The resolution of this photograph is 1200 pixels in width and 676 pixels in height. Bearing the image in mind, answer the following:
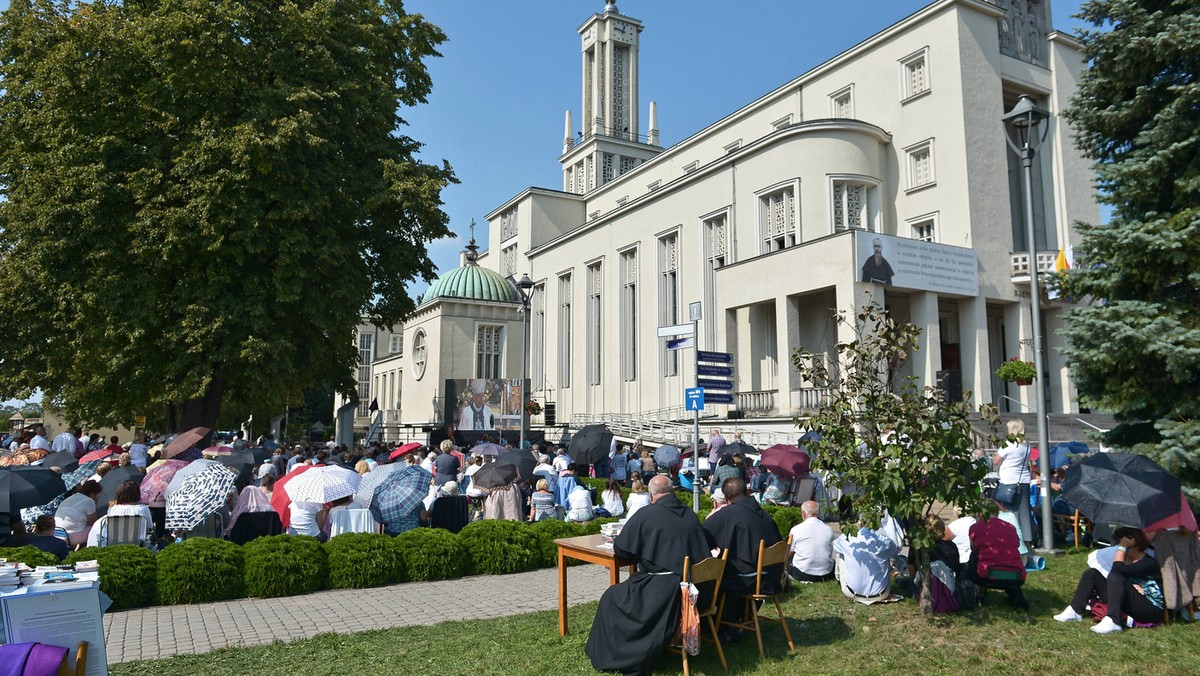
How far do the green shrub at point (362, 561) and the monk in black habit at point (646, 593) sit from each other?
4758 mm

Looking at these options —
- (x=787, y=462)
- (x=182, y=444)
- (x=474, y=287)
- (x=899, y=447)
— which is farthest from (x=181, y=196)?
(x=474, y=287)

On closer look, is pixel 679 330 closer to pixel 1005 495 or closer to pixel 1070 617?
pixel 1005 495

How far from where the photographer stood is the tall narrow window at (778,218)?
30.6 metres

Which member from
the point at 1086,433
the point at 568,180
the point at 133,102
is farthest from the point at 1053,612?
the point at 568,180

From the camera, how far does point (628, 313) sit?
40.1 meters

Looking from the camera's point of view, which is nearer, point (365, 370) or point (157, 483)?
point (157, 483)

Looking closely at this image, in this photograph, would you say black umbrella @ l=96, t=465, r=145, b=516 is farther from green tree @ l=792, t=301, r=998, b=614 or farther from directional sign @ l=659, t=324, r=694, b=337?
green tree @ l=792, t=301, r=998, b=614

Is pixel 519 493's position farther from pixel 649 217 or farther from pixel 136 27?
pixel 649 217

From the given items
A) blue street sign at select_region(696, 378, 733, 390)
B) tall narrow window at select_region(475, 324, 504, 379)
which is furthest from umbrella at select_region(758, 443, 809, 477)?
tall narrow window at select_region(475, 324, 504, 379)

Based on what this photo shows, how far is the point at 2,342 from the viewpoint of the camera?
2012cm

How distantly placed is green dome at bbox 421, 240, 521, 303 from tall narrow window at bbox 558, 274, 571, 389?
3068 mm

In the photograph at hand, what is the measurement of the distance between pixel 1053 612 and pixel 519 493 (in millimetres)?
8481

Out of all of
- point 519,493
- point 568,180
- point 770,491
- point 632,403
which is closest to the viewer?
point 519,493

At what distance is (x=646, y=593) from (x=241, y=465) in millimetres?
10003
